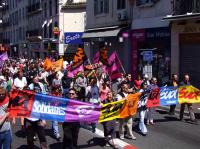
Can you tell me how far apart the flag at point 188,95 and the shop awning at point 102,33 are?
1456 centimetres

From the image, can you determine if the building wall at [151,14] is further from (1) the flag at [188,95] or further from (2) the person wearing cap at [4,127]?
(2) the person wearing cap at [4,127]

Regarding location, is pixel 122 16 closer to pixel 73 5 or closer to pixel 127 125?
pixel 73 5

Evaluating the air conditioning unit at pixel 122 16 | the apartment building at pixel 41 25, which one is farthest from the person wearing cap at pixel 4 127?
the apartment building at pixel 41 25

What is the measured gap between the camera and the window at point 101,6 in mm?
33562

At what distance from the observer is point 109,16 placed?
108 feet

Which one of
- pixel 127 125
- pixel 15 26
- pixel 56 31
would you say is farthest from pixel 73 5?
pixel 127 125

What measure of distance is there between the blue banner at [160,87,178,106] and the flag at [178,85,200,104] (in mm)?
154

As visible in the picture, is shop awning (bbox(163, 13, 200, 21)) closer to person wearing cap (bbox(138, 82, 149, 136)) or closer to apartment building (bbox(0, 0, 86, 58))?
person wearing cap (bbox(138, 82, 149, 136))

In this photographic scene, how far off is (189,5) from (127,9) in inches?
287

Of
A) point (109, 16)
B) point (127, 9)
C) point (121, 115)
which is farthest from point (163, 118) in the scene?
point (109, 16)

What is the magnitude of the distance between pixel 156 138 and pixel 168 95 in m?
2.65

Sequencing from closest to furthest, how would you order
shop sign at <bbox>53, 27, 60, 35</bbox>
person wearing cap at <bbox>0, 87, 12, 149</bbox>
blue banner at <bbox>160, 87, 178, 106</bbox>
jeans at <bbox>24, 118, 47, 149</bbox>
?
1. person wearing cap at <bbox>0, 87, 12, 149</bbox>
2. jeans at <bbox>24, 118, 47, 149</bbox>
3. blue banner at <bbox>160, 87, 178, 106</bbox>
4. shop sign at <bbox>53, 27, 60, 35</bbox>

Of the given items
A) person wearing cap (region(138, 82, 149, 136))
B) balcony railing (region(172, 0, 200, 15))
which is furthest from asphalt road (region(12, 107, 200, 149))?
balcony railing (region(172, 0, 200, 15))

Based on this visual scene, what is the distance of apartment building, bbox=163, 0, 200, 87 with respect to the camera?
2297cm
